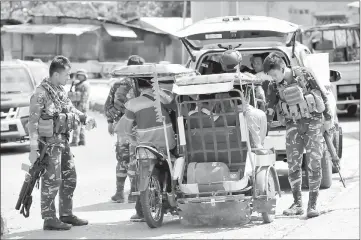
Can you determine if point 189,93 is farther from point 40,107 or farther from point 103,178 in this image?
point 103,178

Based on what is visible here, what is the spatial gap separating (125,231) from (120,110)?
8.59ft

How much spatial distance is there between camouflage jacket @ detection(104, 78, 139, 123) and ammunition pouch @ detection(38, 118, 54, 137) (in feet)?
6.94

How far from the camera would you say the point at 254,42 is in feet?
40.7

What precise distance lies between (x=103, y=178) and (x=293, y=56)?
4.18m

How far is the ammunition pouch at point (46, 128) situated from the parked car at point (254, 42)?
10.2ft

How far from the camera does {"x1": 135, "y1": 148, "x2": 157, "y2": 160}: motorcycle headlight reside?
30.2 feet

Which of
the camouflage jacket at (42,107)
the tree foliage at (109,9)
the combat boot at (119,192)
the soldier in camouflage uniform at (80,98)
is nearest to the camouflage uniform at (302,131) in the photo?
the camouflage jacket at (42,107)

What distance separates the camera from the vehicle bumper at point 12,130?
1836cm

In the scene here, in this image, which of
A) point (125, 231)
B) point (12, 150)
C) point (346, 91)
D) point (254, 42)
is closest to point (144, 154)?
point (125, 231)

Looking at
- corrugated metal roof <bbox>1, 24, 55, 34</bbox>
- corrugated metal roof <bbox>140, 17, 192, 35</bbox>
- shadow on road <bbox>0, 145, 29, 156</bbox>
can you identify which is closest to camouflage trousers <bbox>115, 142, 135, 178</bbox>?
shadow on road <bbox>0, 145, 29, 156</bbox>

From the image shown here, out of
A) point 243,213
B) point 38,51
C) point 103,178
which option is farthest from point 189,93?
point 38,51

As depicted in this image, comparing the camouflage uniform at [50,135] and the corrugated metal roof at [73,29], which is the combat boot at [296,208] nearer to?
the camouflage uniform at [50,135]

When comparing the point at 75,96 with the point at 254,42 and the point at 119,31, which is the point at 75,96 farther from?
the point at 119,31

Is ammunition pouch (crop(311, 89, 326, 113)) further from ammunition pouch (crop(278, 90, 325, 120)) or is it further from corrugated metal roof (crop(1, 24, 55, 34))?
corrugated metal roof (crop(1, 24, 55, 34))
